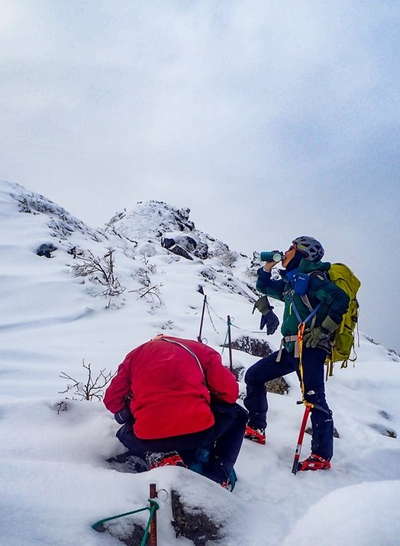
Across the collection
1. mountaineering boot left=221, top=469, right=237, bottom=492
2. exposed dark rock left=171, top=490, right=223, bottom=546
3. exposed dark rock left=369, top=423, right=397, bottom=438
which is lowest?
exposed dark rock left=369, top=423, right=397, bottom=438

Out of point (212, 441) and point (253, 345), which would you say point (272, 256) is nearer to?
point (212, 441)

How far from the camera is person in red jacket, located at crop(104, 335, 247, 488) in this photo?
7.66 feet

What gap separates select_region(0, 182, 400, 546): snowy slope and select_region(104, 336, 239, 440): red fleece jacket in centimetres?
27

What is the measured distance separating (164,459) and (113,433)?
1.95 ft

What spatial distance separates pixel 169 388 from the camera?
2359mm

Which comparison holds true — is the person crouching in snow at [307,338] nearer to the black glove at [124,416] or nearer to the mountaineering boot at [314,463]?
the mountaineering boot at [314,463]

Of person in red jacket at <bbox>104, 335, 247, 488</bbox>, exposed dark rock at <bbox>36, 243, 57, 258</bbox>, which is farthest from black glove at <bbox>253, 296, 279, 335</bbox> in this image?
exposed dark rock at <bbox>36, 243, 57, 258</bbox>

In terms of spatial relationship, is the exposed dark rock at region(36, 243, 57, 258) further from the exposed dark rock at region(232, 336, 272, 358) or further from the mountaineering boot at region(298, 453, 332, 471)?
the mountaineering boot at region(298, 453, 332, 471)

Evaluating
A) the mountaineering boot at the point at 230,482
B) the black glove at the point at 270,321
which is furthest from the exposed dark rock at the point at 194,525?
the black glove at the point at 270,321

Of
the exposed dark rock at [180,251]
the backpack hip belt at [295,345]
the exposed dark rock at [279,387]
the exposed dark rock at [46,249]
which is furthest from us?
the exposed dark rock at [180,251]

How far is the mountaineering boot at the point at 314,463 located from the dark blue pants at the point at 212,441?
922mm

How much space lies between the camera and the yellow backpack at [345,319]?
340 centimetres

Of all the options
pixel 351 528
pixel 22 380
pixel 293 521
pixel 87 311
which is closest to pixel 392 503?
pixel 351 528

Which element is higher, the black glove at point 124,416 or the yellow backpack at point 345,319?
the yellow backpack at point 345,319
